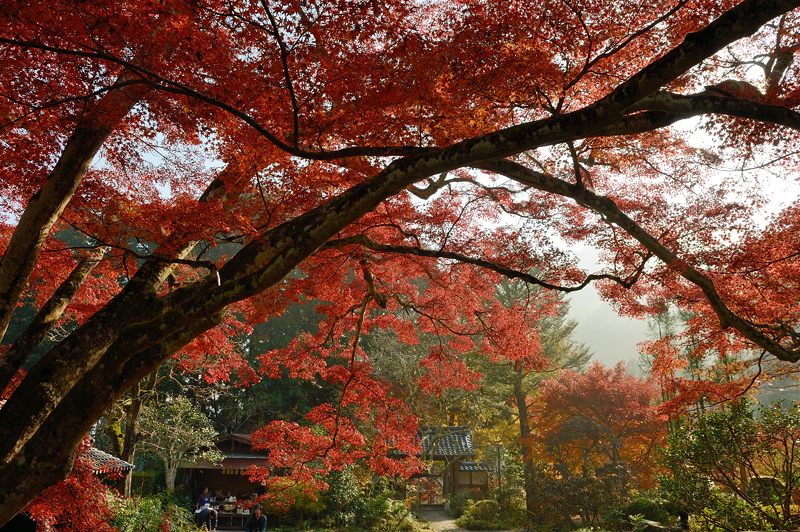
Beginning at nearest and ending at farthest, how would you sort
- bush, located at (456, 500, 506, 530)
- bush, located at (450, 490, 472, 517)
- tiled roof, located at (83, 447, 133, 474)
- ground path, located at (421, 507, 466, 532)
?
1. tiled roof, located at (83, 447, 133, 474)
2. bush, located at (456, 500, 506, 530)
3. ground path, located at (421, 507, 466, 532)
4. bush, located at (450, 490, 472, 517)

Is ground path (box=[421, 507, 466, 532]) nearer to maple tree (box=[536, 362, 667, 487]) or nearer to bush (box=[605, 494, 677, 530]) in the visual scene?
maple tree (box=[536, 362, 667, 487])

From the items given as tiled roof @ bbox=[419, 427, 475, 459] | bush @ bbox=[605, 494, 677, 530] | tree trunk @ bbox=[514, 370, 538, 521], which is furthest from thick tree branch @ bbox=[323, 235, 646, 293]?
tiled roof @ bbox=[419, 427, 475, 459]

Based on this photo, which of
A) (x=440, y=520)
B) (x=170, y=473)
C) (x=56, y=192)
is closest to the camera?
(x=56, y=192)

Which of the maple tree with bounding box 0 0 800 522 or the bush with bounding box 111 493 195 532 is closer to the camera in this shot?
the maple tree with bounding box 0 0 800 522

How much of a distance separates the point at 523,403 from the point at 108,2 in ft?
55.5

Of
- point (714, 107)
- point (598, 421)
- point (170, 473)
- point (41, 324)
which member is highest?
point (714, 107)

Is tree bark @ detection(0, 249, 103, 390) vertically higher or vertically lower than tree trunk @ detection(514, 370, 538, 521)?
higher

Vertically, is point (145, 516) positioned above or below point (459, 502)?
above

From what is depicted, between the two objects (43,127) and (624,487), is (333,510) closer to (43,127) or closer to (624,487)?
(624,487)

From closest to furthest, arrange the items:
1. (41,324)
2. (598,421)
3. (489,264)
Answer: (41,324), (489,264), (598,421)

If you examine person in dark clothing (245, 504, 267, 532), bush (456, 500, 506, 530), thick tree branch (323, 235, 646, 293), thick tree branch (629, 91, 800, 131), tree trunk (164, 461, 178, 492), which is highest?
thick tree branch (629, 91, 800, 131)

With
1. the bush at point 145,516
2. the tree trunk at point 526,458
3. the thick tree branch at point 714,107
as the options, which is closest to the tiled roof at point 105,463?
the bush at point 145,516

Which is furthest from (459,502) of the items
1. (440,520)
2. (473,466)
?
(473,466)

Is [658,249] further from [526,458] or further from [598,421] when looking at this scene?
[598,421]
